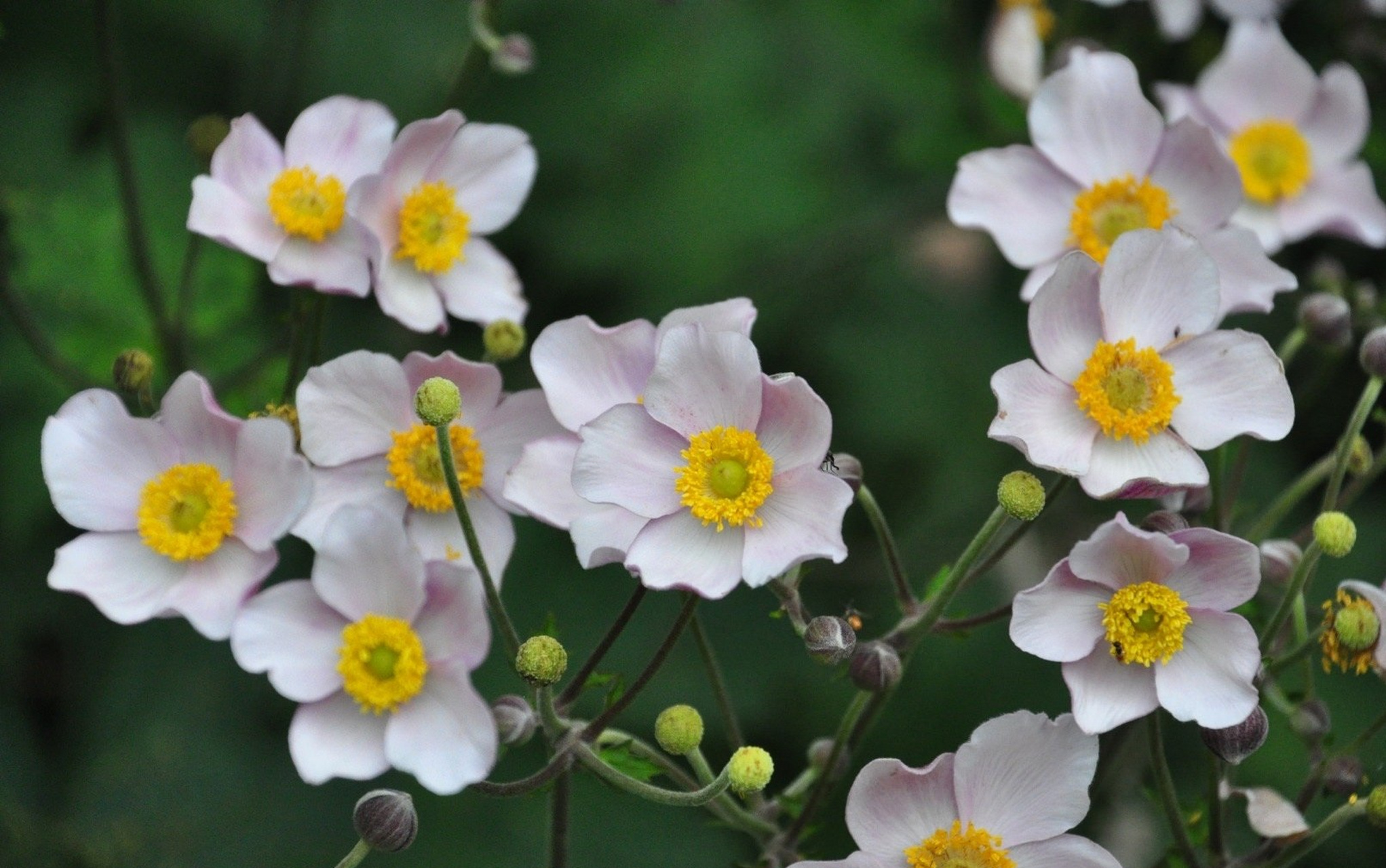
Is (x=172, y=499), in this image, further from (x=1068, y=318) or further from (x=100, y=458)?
(x=1068, y=318)

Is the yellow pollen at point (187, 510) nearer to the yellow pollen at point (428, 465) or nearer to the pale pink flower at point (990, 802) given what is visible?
the yellow pollen at point (428, 465)

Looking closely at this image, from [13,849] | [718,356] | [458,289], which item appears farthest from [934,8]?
[13,849]

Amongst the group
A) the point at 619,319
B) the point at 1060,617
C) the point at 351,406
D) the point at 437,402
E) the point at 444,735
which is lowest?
the point at 619,319

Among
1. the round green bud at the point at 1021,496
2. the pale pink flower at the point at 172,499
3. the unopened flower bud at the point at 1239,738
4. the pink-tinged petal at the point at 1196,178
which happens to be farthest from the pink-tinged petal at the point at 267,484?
the pink-tinged petal at the point at 1196,178

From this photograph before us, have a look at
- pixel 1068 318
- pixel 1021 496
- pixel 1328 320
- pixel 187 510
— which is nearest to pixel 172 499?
pixel 187 510

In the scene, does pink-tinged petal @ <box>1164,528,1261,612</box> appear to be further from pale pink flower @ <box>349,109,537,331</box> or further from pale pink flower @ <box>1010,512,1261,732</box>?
pale pink flower @ <box>349,109,537,331</box>

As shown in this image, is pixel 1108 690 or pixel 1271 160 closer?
pixel 1108 690

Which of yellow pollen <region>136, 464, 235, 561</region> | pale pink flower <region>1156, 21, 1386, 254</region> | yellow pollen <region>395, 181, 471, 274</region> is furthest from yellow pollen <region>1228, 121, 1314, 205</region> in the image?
yellow pollen <region>136, 464, 235, 561</region>
